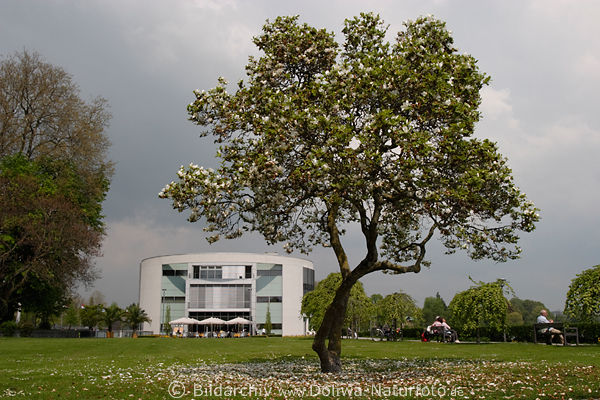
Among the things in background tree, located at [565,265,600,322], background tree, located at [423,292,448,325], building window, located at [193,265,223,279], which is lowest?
background tree, located at [423,292,448,325]

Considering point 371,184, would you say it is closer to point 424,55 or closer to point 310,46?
point 424,55

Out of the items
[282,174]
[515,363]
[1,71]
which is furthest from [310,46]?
[1,71]

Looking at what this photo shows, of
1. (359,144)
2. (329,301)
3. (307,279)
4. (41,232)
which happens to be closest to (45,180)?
(41,232)

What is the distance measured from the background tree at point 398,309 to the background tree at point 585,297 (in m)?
27.4

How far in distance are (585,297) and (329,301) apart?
34.6 meters

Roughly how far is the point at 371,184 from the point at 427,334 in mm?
27649

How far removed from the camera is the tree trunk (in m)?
14.5

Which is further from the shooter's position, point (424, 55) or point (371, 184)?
point (424, 55)

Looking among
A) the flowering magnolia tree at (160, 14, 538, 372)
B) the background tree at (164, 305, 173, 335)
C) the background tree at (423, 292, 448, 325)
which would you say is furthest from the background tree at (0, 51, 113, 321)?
the background tree at (423, 292, 448, 325)

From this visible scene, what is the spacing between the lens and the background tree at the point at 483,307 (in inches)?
1176

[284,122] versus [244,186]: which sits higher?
[284,122]

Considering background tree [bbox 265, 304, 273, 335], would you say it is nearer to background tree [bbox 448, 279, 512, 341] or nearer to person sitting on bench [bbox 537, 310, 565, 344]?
background tree [bbox 448, 279, 512, 341]

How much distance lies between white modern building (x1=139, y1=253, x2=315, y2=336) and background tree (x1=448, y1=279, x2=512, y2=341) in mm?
64847

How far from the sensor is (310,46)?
1502cm
